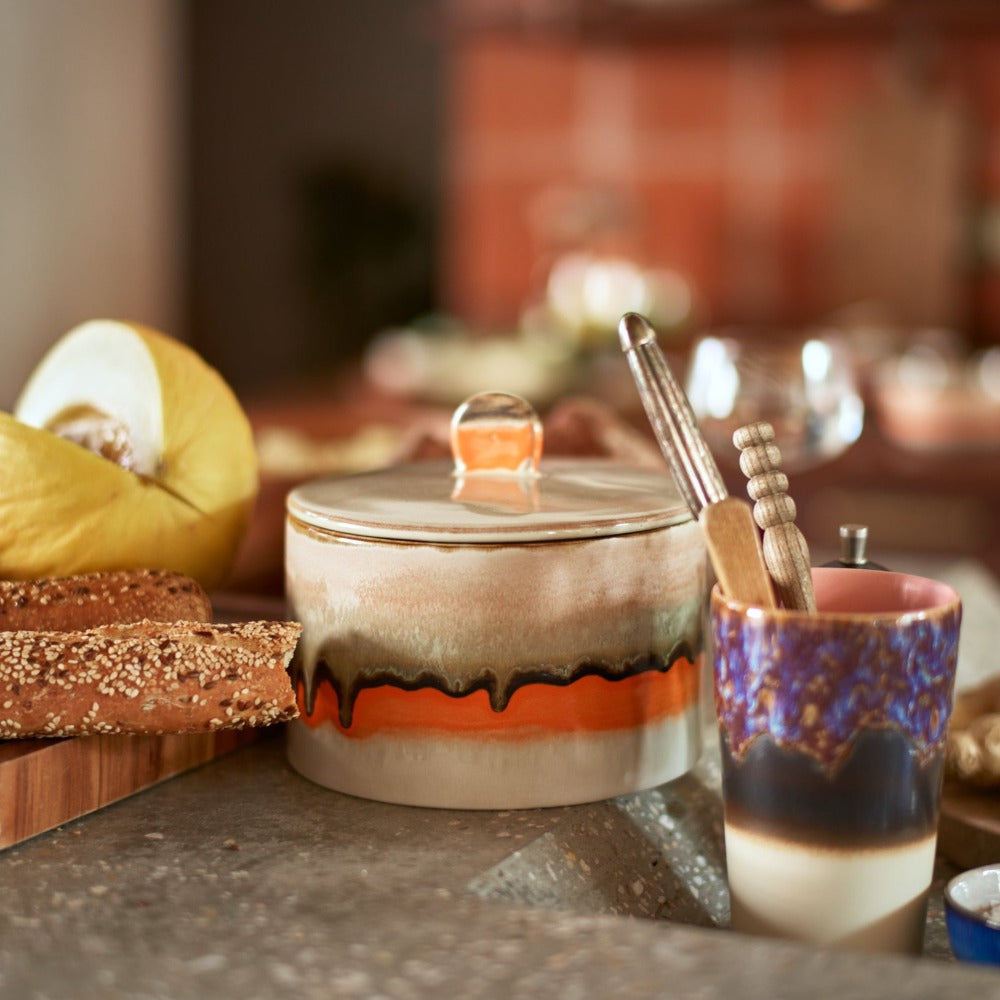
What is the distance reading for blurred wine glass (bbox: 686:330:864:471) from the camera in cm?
93

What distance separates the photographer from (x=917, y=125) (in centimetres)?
277

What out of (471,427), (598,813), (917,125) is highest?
(917,125)

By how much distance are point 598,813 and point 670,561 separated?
0.11 meters

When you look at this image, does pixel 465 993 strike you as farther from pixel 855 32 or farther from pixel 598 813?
pixel 855 32

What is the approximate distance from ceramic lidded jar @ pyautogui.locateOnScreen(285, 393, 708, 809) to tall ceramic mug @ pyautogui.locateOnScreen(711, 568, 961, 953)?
71 mm

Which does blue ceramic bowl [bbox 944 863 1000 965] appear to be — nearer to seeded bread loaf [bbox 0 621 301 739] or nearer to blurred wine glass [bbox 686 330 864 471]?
seeded bread loaf [bbox 0 621 301 739]

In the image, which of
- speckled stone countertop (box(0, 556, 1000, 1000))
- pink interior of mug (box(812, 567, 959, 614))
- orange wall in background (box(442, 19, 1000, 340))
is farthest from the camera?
orange wall in background (box(442, 19, 1000, 340))

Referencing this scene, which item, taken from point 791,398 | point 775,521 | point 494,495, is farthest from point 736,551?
point 791,398

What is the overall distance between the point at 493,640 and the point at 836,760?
142 mm

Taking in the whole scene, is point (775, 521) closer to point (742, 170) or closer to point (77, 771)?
point (77, 771)

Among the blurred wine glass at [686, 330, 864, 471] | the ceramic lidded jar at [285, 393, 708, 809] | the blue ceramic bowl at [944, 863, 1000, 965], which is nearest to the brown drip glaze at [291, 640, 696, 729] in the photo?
the ceramic lidded jar at [285, 393, 708, 809]

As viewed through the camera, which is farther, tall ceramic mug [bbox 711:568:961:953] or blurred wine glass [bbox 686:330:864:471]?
blurred wine glass [bbox 686:330:864:471]

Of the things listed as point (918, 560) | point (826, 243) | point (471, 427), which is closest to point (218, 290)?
point (826, 243)

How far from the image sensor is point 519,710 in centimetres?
58
